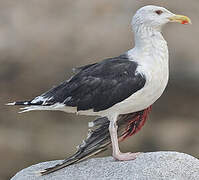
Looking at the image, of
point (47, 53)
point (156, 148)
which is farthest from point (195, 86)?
point (47, 53)

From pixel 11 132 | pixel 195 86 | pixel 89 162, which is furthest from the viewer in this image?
pixel 11 132

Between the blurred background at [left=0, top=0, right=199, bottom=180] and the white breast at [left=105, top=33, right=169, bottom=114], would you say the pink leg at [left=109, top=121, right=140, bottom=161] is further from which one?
the blurred background at [left=0, top=0, right=199, bottom=180]

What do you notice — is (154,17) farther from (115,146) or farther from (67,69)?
(67,69)

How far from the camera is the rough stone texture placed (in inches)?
193

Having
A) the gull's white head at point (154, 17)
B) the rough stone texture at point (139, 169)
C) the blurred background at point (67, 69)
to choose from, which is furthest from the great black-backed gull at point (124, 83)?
the blurred background at point (67, 69)

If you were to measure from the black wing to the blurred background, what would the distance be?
4035 millimetres

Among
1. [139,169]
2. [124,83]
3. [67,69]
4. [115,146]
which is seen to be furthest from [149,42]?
[67,69]

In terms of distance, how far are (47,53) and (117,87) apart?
452 cm

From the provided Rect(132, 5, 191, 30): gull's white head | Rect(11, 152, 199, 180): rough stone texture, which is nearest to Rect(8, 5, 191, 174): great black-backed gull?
Rect(132, 5, 191, 30): gull's white head

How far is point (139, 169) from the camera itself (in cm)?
495

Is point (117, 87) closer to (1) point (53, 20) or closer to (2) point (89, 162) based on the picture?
(2) point (89, 162)

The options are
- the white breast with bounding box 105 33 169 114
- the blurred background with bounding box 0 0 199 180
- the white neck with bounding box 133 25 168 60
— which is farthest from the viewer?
the blurred background with bounding box 0 0 199 180

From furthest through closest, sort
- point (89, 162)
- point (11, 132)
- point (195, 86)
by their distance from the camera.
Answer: point (11, 132) → point (195, 86) → point (89, 162)

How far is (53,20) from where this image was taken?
952 cm
